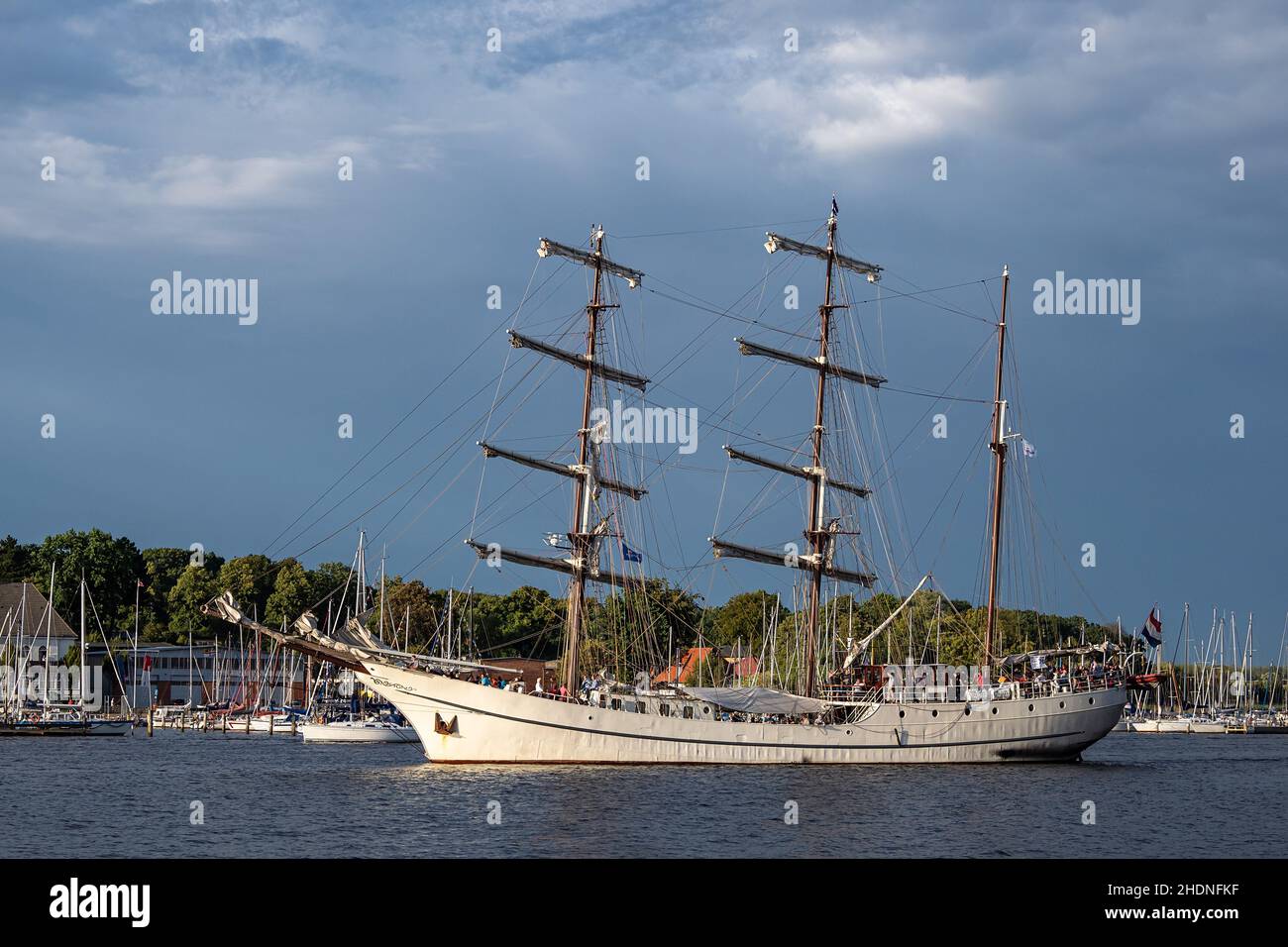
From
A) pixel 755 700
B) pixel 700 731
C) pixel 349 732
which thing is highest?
pixel 755 700

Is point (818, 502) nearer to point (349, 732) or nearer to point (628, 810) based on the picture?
point (628, 810)

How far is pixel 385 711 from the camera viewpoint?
430 feet

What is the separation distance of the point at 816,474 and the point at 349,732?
176 feet

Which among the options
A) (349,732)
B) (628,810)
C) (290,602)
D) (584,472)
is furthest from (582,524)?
(290,602)

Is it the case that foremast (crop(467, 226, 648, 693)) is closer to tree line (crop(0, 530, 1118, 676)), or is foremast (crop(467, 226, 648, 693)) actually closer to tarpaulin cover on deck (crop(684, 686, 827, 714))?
tarpaulin cover on deck (crop(684, 686, 827, 714))

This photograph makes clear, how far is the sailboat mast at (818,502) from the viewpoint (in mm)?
78000

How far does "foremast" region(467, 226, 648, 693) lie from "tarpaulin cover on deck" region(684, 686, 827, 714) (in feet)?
21.3

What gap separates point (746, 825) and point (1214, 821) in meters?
17.7

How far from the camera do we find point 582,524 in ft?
246

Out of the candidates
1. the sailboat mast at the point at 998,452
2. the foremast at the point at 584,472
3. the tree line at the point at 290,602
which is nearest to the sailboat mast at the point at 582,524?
the foremast at the point at 584,472

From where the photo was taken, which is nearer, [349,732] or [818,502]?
[818,502]

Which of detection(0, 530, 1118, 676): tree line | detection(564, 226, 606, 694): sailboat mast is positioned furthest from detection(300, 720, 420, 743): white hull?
detection(564, 226, 606, 694): sailboat mast

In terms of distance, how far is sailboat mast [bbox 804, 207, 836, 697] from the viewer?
78.0m
